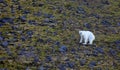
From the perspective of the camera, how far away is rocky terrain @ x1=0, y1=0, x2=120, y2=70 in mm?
9477

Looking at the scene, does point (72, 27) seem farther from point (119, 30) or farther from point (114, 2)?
point (114, 2)

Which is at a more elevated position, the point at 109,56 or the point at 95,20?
the point at 95,20

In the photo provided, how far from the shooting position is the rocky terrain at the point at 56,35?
948 cm

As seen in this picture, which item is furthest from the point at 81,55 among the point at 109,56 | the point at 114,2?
the point at 114,2

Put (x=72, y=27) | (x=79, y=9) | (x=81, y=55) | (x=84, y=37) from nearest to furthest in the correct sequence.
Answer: (x=81, y=55) < (x=84, y=37) < (x=72, y=27) < (x=79, y=9)

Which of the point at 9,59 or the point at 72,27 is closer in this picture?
the point at 9,59

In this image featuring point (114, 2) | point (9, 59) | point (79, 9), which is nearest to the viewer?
point (9, 59)

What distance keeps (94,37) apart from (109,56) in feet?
4.64

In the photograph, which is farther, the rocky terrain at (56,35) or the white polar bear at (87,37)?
the white polar bear at (87,37)

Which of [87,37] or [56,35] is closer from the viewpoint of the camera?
[87,37]

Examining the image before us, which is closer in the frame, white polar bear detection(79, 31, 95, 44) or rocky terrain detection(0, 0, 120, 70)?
rocky terrain detection(0, 0, 120, 70)

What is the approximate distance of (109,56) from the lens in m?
10.8

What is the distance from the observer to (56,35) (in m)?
11.7

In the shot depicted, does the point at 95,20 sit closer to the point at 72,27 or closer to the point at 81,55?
the point at 72,27
